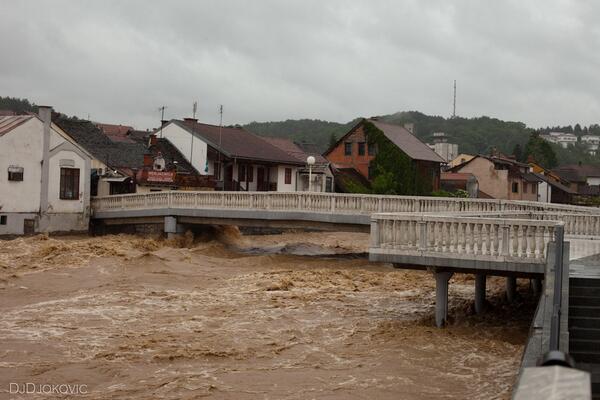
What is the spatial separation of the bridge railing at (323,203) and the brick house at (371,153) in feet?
70.9

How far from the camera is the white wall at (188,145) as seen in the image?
49531 millimetres

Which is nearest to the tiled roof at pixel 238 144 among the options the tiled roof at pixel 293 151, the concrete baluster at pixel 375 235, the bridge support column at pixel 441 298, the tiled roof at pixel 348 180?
the tiled roof at pixel 293 151

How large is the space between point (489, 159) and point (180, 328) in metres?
56.6

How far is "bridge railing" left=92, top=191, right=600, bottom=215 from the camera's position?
29469 millimetres

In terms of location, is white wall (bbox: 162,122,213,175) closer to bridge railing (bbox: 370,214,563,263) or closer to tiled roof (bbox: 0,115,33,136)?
tiled roof (bbox: 0,115,33,136)

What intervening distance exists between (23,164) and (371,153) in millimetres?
29576

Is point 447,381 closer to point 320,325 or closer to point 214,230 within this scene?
point 320,325

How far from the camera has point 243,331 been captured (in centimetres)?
1831

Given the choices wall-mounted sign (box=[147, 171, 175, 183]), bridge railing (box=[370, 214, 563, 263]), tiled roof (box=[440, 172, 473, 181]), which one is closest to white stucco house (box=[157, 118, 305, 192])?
wall-mounted sign (box=[147, 171, 175, 183])

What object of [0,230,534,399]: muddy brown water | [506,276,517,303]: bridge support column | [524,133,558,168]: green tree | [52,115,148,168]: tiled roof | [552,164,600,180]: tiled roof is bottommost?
[0,230,534,399]: muddy brown water

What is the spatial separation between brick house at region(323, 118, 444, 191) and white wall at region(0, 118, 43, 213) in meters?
25.7

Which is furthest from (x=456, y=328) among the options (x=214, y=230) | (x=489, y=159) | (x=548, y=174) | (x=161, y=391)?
(x=548, y=174)

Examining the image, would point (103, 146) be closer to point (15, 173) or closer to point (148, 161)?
point (148, 161)

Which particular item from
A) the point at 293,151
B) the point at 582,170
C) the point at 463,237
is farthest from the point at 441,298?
the point at 582,170
